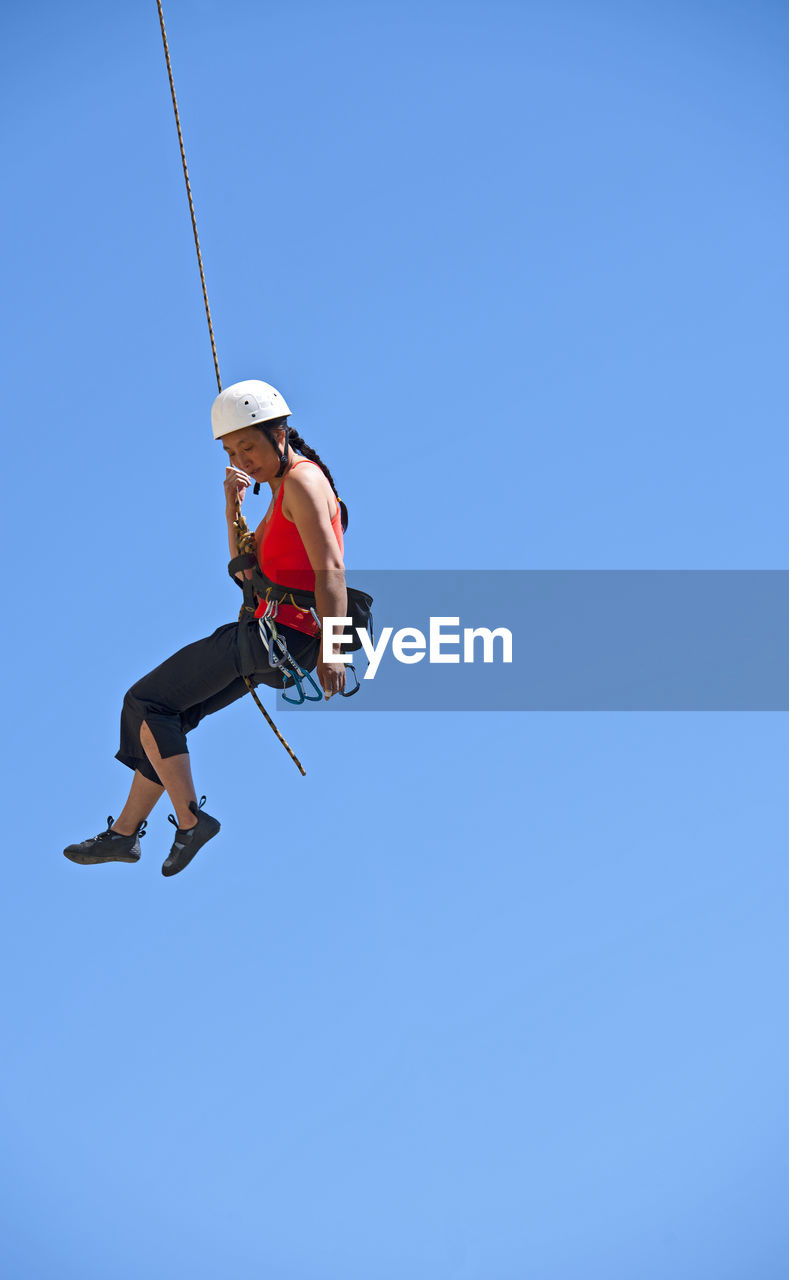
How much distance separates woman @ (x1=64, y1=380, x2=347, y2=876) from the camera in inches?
324

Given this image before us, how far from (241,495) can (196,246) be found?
1371mm

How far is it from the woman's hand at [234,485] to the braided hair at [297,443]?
270mm

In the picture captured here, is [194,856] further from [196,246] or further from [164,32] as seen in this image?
[164,32]

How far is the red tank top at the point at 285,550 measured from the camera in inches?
330

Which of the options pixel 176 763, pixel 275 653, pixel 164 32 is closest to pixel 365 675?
pixel 275 653

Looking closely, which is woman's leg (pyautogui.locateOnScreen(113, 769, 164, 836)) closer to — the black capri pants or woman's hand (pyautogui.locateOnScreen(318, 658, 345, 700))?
the black capri pants

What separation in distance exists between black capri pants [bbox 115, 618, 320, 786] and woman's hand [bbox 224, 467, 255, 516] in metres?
0.64

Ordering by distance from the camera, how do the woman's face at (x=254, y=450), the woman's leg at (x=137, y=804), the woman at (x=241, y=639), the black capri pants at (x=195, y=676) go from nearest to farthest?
the woman at (x=241, y=639) < the woman's face at (x=254, y=450) < the black capri pants at (x=195, y=676) < the woman's leg at (x=137, y=804)

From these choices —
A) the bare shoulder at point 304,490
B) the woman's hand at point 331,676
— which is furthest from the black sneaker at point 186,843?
the bare shoulder at point 304,490

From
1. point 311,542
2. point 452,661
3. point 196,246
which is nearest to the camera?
point 311,542

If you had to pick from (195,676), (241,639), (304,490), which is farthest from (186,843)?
(304,490)

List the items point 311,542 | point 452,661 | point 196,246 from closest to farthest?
point 311,542 < point 196,246 < point 452,661

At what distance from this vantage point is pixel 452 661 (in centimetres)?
1030

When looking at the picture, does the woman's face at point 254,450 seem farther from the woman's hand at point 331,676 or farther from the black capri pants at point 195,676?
the woman's hand at point 331,676
